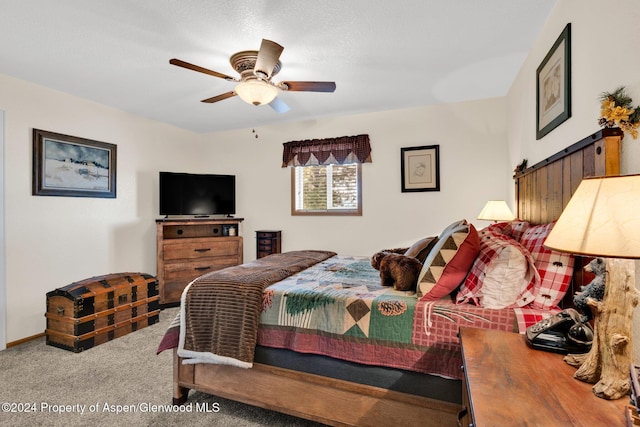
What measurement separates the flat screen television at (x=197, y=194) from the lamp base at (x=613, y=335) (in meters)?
4.40

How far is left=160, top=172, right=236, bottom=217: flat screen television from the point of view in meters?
4.27

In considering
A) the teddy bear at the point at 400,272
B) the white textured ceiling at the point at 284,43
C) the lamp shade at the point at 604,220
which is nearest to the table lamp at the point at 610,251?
the lamp shade at the point at 604,220

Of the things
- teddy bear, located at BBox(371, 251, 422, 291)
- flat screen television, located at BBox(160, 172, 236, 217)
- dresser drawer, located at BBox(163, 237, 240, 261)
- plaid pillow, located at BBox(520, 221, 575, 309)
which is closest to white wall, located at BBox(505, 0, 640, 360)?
plaid pillow, located at BBox(520, 221, 575, 309)

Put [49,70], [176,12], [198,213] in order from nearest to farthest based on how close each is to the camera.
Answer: [176,12], [49,70], [198,213]

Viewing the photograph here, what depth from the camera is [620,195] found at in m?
0.78

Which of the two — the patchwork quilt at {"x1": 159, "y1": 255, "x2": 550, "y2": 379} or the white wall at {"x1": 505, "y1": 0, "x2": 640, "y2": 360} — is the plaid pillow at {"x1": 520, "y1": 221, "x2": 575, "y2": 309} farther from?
the white wall at {"x1": 505, "y1": 0, "x2": 640, "y2": 360}

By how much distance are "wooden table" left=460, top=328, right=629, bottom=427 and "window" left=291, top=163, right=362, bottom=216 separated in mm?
3187

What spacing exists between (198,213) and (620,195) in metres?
4.45

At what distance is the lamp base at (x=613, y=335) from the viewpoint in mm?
800

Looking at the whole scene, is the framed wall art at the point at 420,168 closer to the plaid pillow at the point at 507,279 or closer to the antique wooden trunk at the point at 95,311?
the plaid pillow at the point at 507,279

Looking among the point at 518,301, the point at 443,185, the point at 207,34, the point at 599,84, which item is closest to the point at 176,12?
the point at 207,34

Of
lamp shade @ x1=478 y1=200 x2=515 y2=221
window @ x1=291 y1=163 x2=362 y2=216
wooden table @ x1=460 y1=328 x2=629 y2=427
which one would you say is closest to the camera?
wooden table @ x1=460 y1=328 x2=629 y2=427

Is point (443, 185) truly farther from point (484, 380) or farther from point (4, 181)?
point (4, 181)

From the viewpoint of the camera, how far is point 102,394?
6.95 ft
